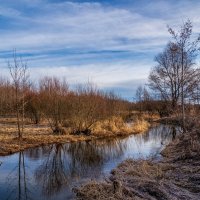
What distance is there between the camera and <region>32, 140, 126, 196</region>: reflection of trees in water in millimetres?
12688

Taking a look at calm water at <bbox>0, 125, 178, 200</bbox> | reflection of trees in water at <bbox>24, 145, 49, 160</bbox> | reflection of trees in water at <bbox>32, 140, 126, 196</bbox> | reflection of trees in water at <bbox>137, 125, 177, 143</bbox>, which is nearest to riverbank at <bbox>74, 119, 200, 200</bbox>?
calm water at <bbox>0, 125, 178, 200</bbox>

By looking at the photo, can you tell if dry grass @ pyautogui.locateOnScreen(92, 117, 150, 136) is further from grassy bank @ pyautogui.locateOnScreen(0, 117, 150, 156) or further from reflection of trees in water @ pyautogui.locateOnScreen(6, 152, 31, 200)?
reflection of trees in water @ pyautogui.locateOnScreen(6, 152, 31, 200)

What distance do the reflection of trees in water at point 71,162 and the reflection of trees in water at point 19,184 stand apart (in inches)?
19.5

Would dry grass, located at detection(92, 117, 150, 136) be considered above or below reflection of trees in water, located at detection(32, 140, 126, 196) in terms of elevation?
above

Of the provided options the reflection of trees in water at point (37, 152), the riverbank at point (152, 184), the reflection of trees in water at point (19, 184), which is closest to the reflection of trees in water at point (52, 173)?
the reflection of trees in water at point (37, 152)

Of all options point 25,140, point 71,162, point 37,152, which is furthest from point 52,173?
point 25,140

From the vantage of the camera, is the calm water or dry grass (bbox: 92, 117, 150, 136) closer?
the calm water

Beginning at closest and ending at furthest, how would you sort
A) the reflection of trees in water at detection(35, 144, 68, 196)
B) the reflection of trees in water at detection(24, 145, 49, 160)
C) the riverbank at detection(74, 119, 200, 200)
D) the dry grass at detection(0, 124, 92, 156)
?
Result: the riverbank at detection(74, 119, 200, 200) → the reflection of trees in water at detection(35, 144, 68, 196) → the reflection of trees in water at detection(24, 145, 49, 160) → the dry grass at detection(0, 124, 92, 156)

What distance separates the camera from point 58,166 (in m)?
15.6

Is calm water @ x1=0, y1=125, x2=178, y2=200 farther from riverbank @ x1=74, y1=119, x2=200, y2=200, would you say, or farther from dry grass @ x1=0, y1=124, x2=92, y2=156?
riverbank @ x1=74, y1=119, x2=200, y2=200

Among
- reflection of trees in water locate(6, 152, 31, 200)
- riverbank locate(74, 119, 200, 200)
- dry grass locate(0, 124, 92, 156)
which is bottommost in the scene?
reflection of trees in water locate(6, 152, 31, 200)

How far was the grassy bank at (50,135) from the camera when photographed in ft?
63.9

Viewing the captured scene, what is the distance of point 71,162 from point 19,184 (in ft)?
15.0

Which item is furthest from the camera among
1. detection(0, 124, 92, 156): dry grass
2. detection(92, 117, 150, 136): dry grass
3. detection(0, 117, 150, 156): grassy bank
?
detection(92, 117, 150, 136): dry grass
